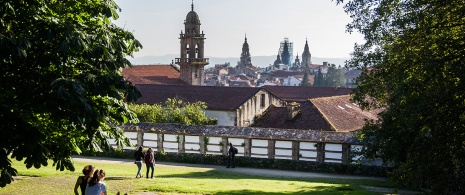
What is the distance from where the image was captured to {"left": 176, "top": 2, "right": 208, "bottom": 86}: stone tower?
96.4 m

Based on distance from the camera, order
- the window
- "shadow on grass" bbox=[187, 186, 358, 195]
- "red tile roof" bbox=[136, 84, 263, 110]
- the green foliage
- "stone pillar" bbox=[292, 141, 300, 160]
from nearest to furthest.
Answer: "shadow on grass" bbox=[187, 186, 358, 195] → "stone pillar" bbox=[292, 141, 300, 160] → the green foliage → "red tile roof" bbox=[136, 84, 263, 110] → the window

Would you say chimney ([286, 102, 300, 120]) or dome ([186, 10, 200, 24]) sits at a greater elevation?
Result: dome ([186, 10, 200, 24])

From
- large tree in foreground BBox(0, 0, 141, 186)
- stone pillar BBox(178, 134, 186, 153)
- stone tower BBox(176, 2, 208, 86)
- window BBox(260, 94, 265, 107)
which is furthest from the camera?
stone tower BBox(176, 2, 208, 86)

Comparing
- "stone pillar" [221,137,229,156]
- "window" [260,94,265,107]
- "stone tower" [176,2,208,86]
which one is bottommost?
"stone pillar" [221,137,229,156]

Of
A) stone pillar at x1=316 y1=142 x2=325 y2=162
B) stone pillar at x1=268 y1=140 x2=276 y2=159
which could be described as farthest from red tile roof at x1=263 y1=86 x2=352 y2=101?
stone pillar at x1=316 y1=142 x2=325 y2=162

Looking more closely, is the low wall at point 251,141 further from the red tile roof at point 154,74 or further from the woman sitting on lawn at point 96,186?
the red tile roof at point 154,74

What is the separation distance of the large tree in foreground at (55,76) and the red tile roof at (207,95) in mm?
39299

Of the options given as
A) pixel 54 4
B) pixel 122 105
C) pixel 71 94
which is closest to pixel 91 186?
pixel 71 94

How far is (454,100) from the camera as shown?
18.2 metres

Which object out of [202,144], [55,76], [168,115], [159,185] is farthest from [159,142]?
[55,76]

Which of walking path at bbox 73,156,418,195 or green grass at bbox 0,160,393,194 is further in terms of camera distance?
walking path at bbox 73,156,418,195

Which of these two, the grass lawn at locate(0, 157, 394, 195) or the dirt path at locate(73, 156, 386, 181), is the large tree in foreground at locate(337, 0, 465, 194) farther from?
the dirt path at locate(73, 156, 386, 181)

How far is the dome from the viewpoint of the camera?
318ft

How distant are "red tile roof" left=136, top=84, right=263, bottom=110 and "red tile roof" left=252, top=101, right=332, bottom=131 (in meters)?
2.93
